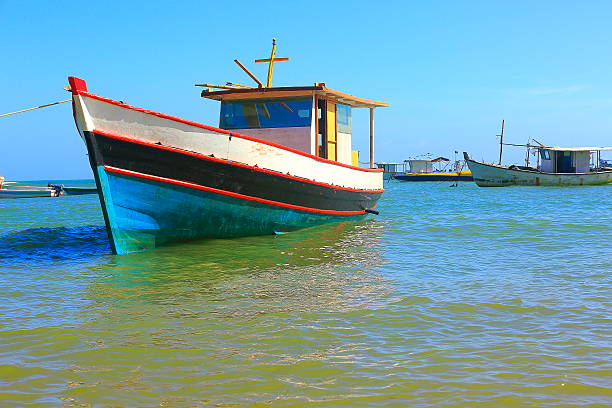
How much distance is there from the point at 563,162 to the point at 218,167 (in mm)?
43165

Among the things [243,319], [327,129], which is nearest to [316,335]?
[243,319]

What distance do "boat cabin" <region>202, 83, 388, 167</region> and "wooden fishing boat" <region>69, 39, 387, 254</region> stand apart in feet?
0.08

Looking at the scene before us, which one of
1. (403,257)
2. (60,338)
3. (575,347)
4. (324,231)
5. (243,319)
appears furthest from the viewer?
(324,231)

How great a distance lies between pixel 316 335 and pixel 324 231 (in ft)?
28.2

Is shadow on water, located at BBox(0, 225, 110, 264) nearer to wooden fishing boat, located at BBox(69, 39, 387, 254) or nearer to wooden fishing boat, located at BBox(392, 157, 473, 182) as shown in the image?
wooden fishing boat, located at BBox(69, 39, 387, 254)

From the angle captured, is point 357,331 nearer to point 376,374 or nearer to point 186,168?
point 376,374

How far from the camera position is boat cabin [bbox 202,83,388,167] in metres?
13.7

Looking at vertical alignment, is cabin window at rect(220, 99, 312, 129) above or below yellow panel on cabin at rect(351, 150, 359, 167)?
above

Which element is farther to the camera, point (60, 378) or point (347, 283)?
point (347, 283)

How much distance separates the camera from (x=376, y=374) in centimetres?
407

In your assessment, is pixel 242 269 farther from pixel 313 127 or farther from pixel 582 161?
pixel 582 161

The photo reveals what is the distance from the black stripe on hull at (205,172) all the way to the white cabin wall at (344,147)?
234 cm

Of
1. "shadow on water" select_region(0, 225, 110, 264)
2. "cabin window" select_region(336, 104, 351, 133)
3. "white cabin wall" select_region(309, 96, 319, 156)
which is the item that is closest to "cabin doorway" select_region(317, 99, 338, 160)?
"white cabin wall" select_region(309, 96, 319, 156)

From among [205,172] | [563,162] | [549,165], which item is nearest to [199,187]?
[205,172]
